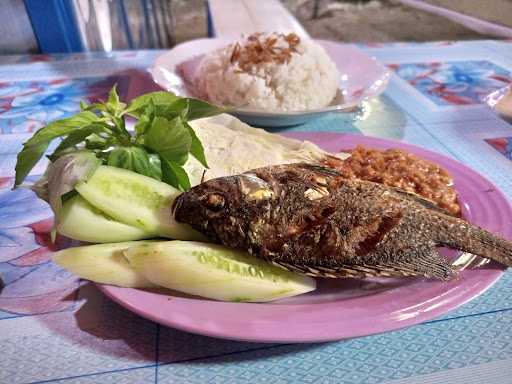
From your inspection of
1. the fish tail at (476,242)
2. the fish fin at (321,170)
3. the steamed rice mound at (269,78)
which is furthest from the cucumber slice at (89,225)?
the steamed rice mound at (269,78)

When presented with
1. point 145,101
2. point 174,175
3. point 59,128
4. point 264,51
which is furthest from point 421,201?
point 264,51

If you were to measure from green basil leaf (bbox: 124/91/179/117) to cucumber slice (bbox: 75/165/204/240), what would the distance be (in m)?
0.16

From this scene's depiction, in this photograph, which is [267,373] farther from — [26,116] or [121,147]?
[26,116]

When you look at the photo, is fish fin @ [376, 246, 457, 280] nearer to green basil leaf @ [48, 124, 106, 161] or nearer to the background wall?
green basil leaf @ [48, 124, 106, 161]

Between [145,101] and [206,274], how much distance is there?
454mm

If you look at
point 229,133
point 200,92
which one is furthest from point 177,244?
point 200,92

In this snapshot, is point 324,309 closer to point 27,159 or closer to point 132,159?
point 132,159

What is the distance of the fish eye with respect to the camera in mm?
841

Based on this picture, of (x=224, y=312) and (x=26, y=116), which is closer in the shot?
(x=224, y=312)

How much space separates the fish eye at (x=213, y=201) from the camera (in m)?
0.84

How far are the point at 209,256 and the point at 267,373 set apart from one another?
23 centimetres

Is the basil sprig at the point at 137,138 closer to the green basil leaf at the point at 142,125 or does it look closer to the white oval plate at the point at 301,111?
the green basil leaf at the point at 142,125

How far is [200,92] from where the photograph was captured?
168 centimetres

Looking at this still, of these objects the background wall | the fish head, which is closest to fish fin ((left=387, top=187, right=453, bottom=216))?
the fish head
